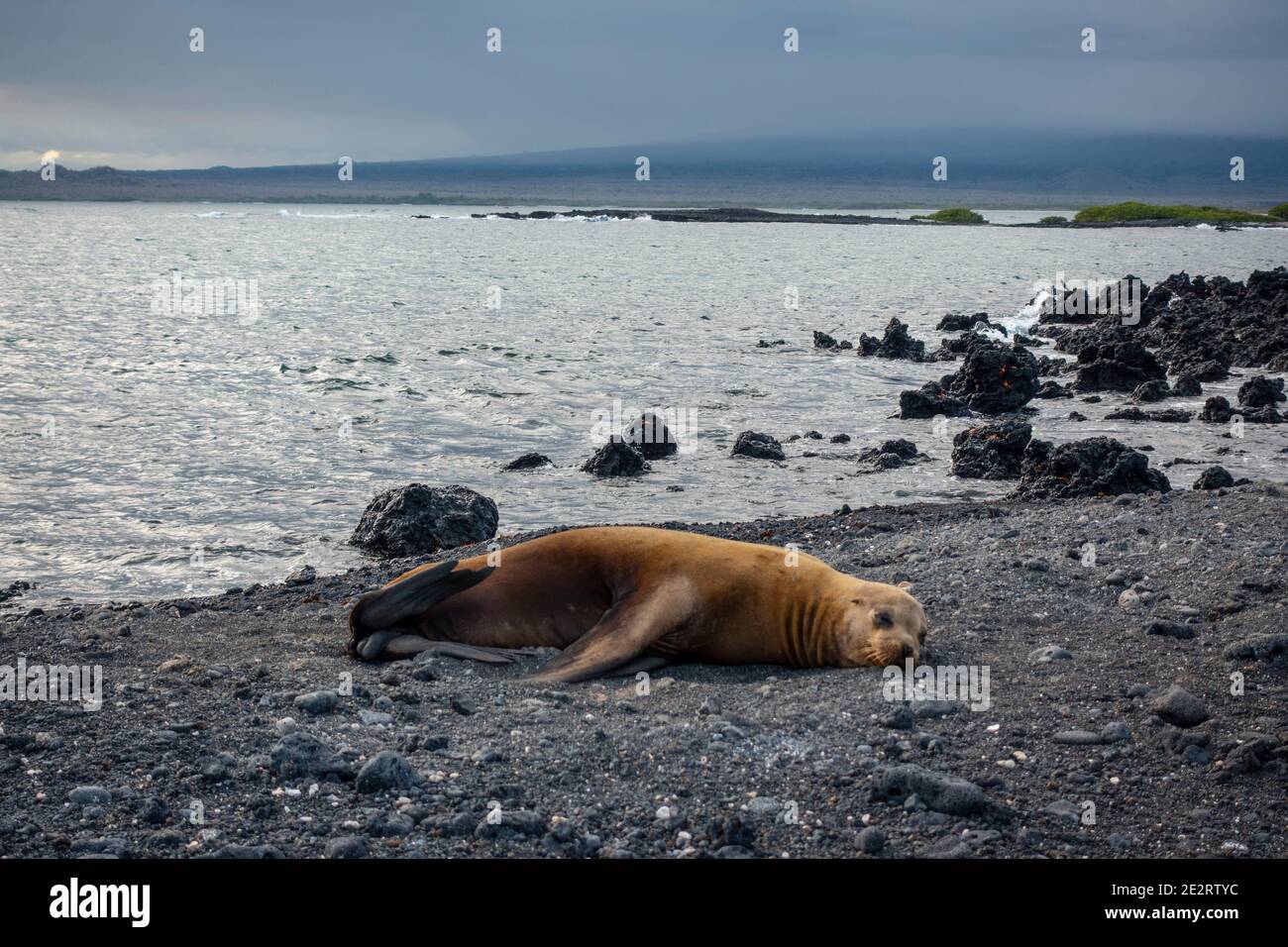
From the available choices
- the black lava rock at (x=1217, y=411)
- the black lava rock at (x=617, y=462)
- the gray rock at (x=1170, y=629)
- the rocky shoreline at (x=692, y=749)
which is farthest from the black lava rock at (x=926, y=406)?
the gray rock at (x=1170, y=629)

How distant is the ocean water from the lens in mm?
13625

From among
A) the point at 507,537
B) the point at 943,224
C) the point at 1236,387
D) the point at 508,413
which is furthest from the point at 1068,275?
the point at 943,224

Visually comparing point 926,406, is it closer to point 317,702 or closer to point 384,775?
point 317,702

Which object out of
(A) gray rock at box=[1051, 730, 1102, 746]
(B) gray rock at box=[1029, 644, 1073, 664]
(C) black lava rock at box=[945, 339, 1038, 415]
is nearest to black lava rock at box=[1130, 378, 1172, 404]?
(C) black lava rock at box=[945, 339, 1038, 415]

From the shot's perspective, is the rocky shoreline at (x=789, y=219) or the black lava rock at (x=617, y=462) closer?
the black lava rock at (x=617, y=462)

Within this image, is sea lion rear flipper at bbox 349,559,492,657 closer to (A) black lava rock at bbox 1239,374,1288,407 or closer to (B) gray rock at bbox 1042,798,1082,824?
(B) gray rock at bbox 1042,798,1082,824

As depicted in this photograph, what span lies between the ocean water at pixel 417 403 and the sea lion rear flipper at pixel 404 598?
372 cm

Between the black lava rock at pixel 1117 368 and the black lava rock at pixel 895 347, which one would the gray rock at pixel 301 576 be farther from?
the black lava rock at pixel 895 347

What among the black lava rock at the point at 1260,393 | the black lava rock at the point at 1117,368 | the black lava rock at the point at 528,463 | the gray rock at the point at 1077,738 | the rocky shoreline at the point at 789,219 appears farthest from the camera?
the rocky shoreline at the point at 789,219

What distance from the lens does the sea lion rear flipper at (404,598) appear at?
775 centimetres

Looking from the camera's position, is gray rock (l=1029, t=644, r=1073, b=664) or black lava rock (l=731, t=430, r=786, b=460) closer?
gray rock (l=1029, t=644, r=1073, b=664)

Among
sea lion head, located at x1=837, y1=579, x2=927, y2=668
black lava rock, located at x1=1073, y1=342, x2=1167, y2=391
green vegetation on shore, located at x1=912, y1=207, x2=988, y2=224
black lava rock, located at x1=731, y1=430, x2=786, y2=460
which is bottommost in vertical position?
sea lion head, located at x1=837, y1=579, x2=927, y2=668

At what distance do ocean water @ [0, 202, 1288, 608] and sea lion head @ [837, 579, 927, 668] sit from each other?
5684 mm
